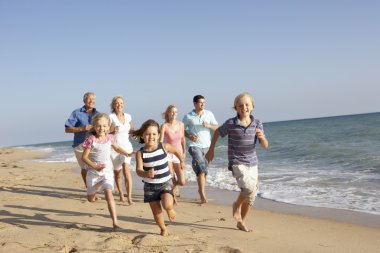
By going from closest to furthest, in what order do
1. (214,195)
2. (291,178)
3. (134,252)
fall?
1. (134,252)
2. (214,195)
3. (291,178)

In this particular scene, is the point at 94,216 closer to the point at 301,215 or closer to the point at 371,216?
the point at 301,215

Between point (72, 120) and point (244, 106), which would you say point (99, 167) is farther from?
point (72, 120)

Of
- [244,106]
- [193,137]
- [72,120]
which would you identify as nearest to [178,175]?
[193,137]

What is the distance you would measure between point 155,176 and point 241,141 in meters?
1.04

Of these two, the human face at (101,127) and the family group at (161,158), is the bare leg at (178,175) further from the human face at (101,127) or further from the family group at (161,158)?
the human face at (101,127)

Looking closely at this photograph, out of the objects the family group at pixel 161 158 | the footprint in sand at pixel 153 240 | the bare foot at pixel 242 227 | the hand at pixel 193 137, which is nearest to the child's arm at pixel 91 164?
the family group at pixel 161 158

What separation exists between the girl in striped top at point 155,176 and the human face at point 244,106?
1.00 m

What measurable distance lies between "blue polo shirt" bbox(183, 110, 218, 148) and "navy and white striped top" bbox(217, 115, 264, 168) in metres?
2.03

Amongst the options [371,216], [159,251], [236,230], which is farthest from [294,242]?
[371,216]

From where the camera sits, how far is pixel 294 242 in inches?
159

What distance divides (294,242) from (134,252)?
1659 millimetres

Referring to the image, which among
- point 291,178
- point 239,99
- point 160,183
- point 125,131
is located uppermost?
point 239,99

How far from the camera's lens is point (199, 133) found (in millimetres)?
6512

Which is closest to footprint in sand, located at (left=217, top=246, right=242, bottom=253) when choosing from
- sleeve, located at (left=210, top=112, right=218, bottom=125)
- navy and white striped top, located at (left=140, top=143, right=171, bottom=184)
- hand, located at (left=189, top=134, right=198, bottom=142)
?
navy and white striped top, located at (left=140, top=143, right=171, bottom=184)
